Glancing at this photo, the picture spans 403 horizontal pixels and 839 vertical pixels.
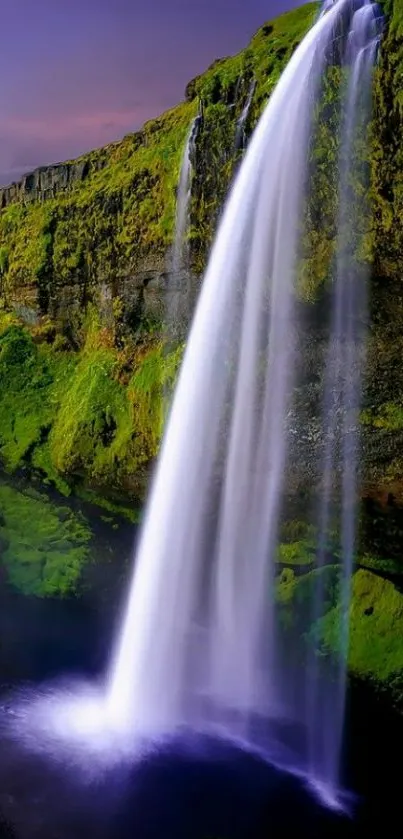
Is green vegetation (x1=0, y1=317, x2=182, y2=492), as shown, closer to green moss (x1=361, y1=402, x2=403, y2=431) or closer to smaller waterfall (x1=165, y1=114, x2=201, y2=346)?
smaller waterfall (x1=165, y1=114, x2=201, y2=346)

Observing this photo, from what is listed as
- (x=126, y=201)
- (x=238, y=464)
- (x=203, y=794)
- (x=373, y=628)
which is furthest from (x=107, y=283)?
(x=203, y=794)

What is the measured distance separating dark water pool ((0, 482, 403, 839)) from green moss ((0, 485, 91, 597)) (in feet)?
19.2

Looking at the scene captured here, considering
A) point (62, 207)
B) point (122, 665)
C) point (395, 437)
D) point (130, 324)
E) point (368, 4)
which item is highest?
point (62, 207)

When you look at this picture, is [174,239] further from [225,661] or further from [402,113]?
[225,661]

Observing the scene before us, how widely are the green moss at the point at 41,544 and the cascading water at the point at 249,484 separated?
4198 mm

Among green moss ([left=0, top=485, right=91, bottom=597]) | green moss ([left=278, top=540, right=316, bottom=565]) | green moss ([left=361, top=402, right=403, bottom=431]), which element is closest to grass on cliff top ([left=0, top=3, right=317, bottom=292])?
green moss ([left=361, top=402, right=403, bottom=431])

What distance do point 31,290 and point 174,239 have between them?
640cm

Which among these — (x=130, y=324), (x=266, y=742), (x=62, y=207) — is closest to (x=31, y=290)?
(x=62, y=207)

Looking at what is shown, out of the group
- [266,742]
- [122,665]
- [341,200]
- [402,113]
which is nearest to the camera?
[402,113]

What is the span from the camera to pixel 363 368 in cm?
1000

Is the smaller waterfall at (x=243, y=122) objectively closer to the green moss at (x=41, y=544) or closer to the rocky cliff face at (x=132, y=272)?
the rocky cliff face at (x=132, y=272)

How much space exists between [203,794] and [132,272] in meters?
10.1

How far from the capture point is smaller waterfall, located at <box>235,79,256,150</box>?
11.2 metres

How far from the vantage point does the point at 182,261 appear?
1299 cm
